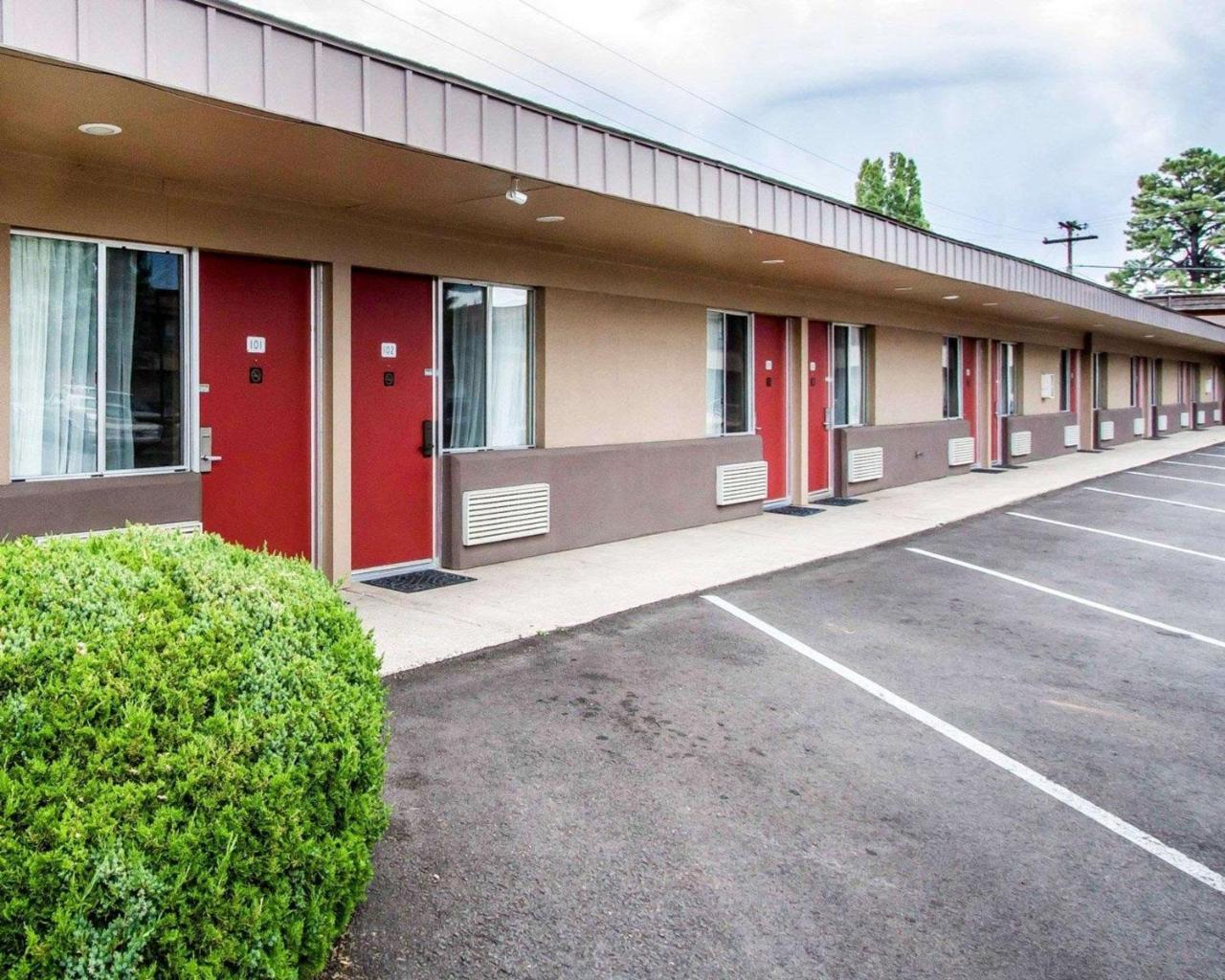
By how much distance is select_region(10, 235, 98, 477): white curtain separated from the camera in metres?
6.09

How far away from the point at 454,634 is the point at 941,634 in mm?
3066

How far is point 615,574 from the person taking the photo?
827 centimetres

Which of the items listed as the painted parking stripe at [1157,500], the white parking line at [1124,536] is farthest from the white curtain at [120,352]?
the painted parking stripe at [1157,500]

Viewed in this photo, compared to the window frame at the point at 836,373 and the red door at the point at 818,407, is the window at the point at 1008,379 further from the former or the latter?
the red door at the point at 818,407

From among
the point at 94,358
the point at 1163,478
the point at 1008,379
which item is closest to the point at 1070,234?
the point at 1008,379

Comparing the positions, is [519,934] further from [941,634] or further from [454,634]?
[941,634]

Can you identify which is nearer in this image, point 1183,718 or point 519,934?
point 519,934

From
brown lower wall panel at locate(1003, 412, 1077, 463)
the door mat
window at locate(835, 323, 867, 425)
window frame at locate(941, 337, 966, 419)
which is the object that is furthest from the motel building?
brown lower wall panel at locate(1003, 412, 1077, 463)

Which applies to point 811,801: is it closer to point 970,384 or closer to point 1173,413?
point 970,384

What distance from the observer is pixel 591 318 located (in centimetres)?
977

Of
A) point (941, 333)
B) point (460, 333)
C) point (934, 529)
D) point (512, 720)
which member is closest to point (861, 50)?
point (941, 333)

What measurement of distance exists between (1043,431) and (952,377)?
15.1 ft

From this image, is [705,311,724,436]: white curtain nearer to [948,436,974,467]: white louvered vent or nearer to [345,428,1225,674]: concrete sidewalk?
[345,428,1225,674]: concrete sidewalk

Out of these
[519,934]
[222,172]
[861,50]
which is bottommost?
[519,934]
